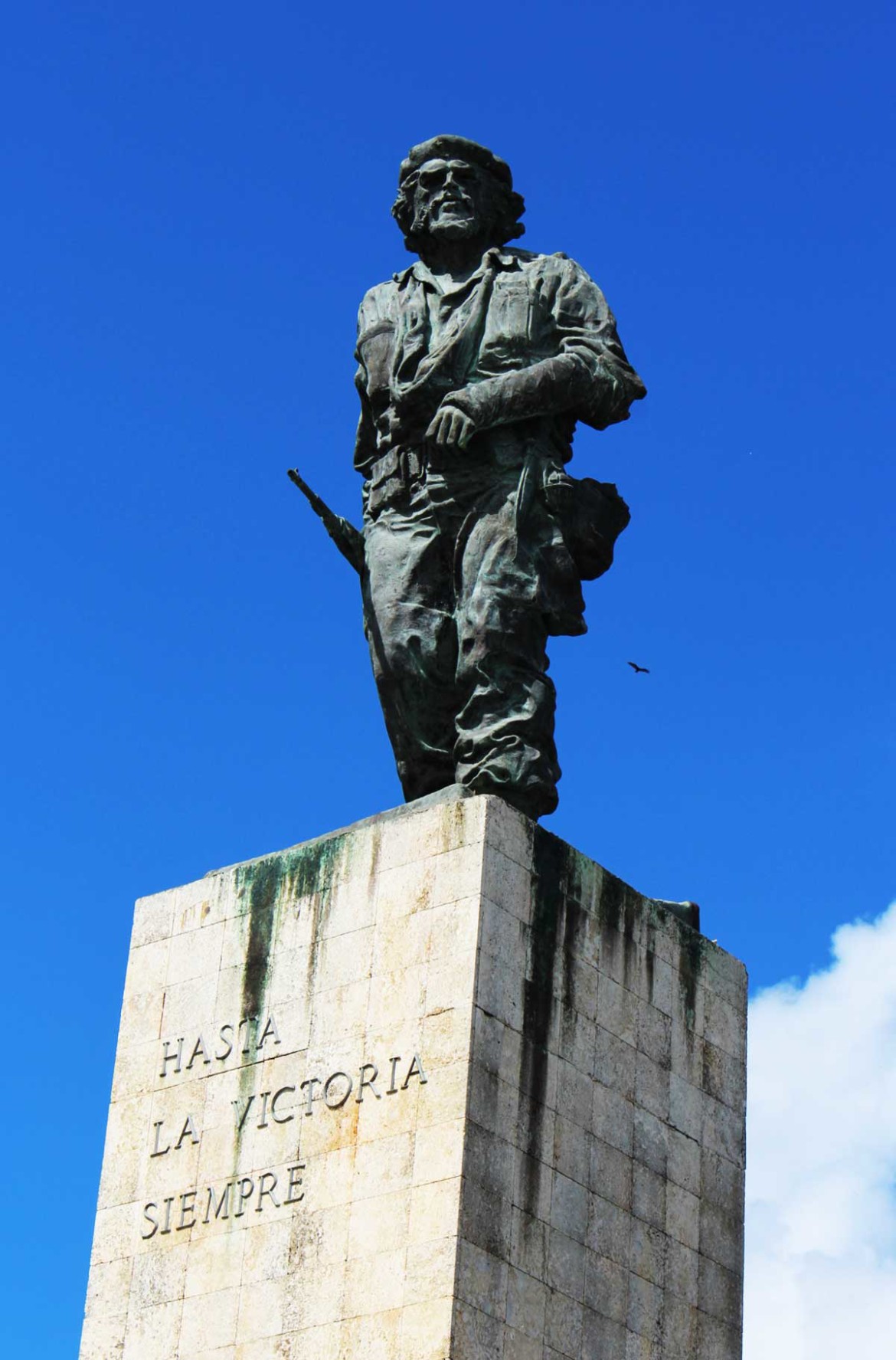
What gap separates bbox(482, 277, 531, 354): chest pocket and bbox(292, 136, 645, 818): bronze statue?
11 millimetres

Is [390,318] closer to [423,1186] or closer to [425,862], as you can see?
[425,862]

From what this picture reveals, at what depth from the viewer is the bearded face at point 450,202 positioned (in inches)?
697

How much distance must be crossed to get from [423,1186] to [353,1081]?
985 millimetres

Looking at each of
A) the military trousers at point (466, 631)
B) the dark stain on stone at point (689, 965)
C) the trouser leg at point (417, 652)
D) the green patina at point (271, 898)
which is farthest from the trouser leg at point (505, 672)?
the dark stain on stone at point (689, 965)

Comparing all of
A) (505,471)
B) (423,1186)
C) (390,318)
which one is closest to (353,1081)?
(423,1186)

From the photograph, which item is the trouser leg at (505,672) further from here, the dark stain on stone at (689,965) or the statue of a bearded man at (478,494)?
the dark stain on stone at (689,965)

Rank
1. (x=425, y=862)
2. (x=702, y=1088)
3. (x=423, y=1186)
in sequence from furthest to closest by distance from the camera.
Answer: (x=702, y=1088) → (x=425, y=862) → (x=423, y=1186)

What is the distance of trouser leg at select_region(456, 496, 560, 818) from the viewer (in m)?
16.1

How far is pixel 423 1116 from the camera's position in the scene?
14695 millimetres

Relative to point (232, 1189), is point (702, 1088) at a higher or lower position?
higher

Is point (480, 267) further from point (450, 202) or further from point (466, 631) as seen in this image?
point (466, 631)

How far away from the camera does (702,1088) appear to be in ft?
54.2

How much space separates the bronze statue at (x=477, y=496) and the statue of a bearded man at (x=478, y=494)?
11mm

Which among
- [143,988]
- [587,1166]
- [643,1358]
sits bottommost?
[643,1358]
